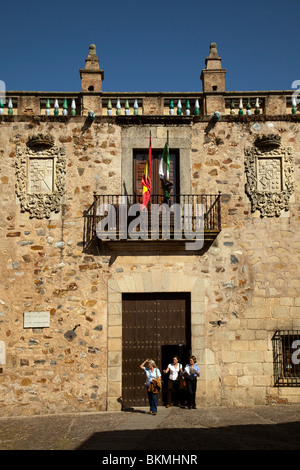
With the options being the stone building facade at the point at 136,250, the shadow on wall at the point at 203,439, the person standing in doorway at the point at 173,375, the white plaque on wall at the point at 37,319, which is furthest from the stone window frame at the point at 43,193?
the shadow on wall at the point at 203,439

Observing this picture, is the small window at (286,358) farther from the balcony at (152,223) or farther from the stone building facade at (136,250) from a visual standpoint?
the balcony at (152,223)

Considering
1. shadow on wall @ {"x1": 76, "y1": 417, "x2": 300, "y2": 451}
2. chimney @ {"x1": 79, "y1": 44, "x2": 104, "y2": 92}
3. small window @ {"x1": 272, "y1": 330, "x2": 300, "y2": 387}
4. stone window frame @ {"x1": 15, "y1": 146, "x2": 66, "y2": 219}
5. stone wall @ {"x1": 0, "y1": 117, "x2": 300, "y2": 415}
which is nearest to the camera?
shadow on wall @ {"x1": 76, "y1": 417, "x2": 300, "y2": 451}

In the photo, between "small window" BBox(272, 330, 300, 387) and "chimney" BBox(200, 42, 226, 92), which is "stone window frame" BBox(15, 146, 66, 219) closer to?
"chimney" BBox(200, 42, 226, 92)

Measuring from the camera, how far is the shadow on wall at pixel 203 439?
703 centimetres

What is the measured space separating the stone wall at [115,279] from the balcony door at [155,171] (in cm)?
29

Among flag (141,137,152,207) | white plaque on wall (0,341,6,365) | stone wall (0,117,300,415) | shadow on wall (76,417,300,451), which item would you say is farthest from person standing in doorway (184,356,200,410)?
white plaque on wall (0,341,6,365)

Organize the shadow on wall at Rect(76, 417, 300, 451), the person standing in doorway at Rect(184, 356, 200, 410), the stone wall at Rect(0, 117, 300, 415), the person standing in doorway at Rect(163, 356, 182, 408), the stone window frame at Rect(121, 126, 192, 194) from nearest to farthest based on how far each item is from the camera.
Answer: the shadow on wall at Rect(76, 417, 300, 451) → the person standing in doorway at Rect(184, 356, 200, 410) → the person standing in doorway at Rect(163, 356, 182, 408) → the stone wall at Rect(0, 117, 300, 415) → the stone window frame at Rect(121, 126, 192, 194)

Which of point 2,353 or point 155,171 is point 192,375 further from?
point 155,171

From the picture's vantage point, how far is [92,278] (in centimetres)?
1055

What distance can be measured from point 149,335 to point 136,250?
190 cm

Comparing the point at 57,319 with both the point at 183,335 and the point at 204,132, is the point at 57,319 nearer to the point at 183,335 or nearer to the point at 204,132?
the point at 183,335

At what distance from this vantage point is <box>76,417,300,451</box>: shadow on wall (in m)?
7.03

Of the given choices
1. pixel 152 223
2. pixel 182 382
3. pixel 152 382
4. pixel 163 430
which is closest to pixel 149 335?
pixel 182 382
